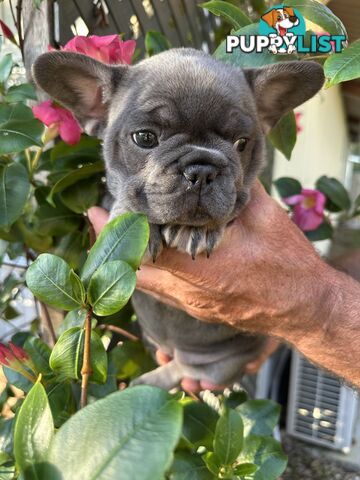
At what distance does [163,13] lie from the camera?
1.61 metres

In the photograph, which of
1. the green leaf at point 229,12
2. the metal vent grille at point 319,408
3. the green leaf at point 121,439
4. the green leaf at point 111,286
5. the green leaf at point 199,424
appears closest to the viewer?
the green leaf at point 121,439

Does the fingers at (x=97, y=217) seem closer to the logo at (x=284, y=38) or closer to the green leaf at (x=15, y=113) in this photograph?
the green leaf at (x=15, y=113)

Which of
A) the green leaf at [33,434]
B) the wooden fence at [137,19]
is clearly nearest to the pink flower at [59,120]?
the wooden fence at [137,19]

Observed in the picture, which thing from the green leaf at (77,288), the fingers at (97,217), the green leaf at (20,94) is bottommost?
the fingers at (97,217)

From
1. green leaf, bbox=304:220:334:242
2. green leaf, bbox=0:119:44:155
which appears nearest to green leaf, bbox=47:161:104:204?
green leaf, bbox=0:119:44:155

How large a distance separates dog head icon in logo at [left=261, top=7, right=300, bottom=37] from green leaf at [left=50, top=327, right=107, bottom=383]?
27.7 inches

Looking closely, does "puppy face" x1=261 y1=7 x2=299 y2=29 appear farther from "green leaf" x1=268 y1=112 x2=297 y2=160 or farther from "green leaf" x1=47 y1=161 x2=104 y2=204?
"green leaf" x1=47 y1=161 x2=104 y2=204

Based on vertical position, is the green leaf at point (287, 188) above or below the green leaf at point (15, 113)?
below

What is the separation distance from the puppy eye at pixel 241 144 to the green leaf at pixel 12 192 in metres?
0.45

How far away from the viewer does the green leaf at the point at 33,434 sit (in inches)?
19.5

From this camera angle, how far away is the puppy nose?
→ 0.92 metres

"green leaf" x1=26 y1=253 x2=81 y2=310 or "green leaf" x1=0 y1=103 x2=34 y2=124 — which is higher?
"green leaf" x1=0 y1=103 x2=34 y2=124

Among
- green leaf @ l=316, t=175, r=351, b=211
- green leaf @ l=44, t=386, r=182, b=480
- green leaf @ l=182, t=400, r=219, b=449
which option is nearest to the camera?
green leaf @ l=44, t=386, r=182, b=480

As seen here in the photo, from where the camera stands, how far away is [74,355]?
2.31 ft
